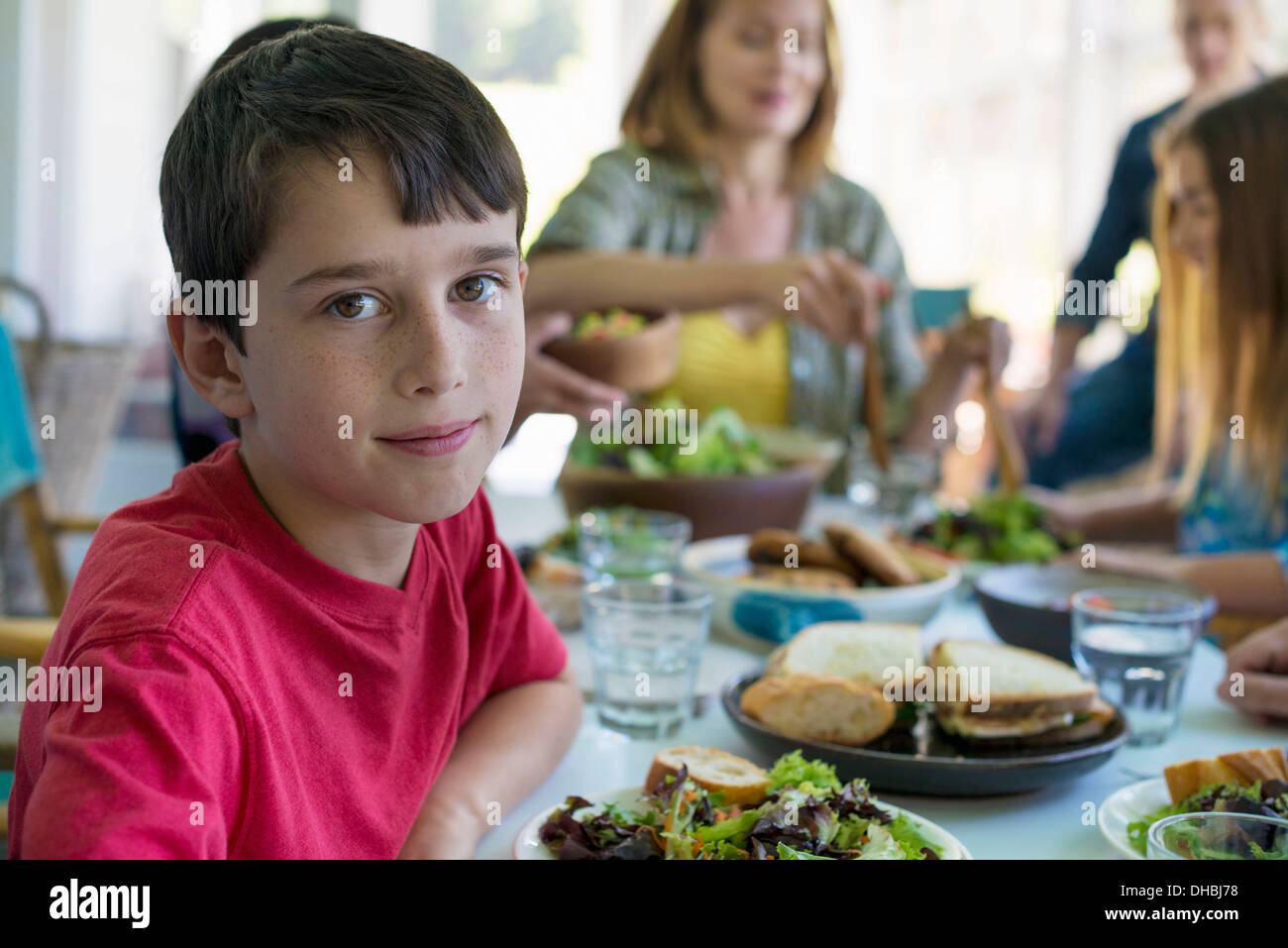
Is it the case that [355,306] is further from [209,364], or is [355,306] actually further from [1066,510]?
[1066,510]

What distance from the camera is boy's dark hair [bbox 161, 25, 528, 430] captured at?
29.8 inches

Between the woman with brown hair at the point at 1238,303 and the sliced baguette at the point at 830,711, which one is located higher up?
the woman with brown hair at the point at 1238,303

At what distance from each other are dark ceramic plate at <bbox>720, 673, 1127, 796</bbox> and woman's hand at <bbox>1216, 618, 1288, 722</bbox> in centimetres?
23

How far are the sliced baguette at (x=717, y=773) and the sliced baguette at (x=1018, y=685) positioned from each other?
9.4 inches

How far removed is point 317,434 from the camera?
0.76 m

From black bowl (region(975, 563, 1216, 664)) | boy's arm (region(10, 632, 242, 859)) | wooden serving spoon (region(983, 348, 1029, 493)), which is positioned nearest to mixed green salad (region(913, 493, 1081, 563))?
wooden serving spoon (region(983, 348, 1029, 493))

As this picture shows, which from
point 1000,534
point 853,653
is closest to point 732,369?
point 1000,534

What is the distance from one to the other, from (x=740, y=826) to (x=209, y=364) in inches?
19.4

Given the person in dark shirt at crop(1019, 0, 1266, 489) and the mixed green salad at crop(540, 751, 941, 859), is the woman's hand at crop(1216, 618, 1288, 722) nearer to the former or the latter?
the mixed green salad at crop(540, 751, 941, 859)

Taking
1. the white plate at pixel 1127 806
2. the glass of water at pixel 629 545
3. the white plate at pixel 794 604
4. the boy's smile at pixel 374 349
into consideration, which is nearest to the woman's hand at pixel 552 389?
the glass of water at pixel 629 545

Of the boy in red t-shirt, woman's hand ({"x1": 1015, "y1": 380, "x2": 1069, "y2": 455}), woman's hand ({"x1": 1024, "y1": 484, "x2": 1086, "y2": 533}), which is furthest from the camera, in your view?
woman's hand ({"x1": 1015, "y1": 380, "x2": 1069, "y2": 455})

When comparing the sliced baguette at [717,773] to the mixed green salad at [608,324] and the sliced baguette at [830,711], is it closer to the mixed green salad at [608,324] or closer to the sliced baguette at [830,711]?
the sliced baguette at [830,711]

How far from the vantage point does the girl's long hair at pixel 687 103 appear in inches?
96.5

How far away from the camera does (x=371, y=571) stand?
88 cm
